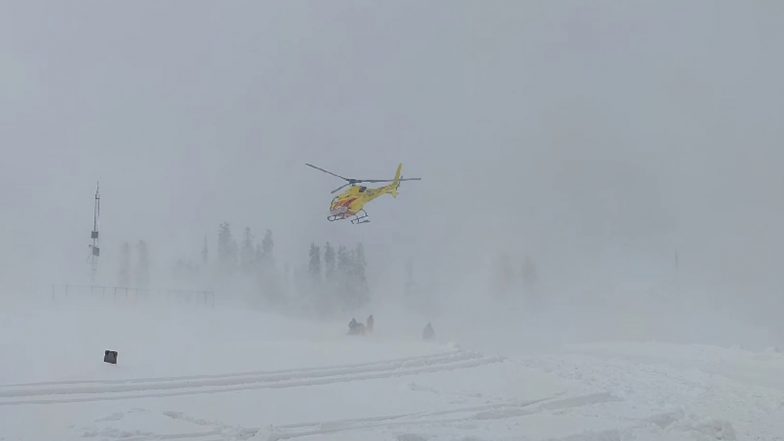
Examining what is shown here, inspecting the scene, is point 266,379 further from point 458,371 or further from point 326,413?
point 458,371

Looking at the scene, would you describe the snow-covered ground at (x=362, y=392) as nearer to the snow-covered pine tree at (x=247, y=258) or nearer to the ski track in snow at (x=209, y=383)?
the ski track in snow at (x=209, y=383)

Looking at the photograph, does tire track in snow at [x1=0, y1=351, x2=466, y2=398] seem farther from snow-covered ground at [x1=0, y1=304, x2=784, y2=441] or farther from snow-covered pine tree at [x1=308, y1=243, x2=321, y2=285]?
snow-covered pine tree at [x1=308, y1=243, x2=321, y2=285]

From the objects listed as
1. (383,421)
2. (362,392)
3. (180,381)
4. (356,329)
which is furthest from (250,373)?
(356,329)

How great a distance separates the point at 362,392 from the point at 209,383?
411cm

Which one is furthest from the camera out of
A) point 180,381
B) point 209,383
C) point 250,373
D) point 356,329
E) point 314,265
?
point 314,265

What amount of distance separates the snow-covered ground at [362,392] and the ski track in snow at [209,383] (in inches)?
1.9

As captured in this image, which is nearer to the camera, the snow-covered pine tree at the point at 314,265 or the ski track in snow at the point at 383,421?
the ski track in snow at the point at 383,421

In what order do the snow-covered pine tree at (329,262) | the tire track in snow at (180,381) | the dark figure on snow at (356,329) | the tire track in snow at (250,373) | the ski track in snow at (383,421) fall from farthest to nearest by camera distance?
1. the snow-covered pine tree at (329,262)
2. the dark figure on snow at (356,329)
3. the tire track in snow at (250,373)
4. the tire track in snow at (180,381)
5. the ski track in snow at (383,421)

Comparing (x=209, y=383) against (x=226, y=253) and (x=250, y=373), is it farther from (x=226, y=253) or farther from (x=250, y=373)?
(x=226, y=253)

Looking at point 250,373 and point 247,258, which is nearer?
point 250,373

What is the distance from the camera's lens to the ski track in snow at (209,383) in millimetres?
17766

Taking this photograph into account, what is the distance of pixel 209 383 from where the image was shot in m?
20.1

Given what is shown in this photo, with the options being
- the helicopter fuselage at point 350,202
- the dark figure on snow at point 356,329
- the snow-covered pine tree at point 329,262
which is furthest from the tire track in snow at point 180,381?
the snow-covered pine tree at point 329,262

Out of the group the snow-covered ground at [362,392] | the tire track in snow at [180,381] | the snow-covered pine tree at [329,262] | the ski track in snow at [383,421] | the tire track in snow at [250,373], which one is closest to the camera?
the ski track in snow at [383,421]
